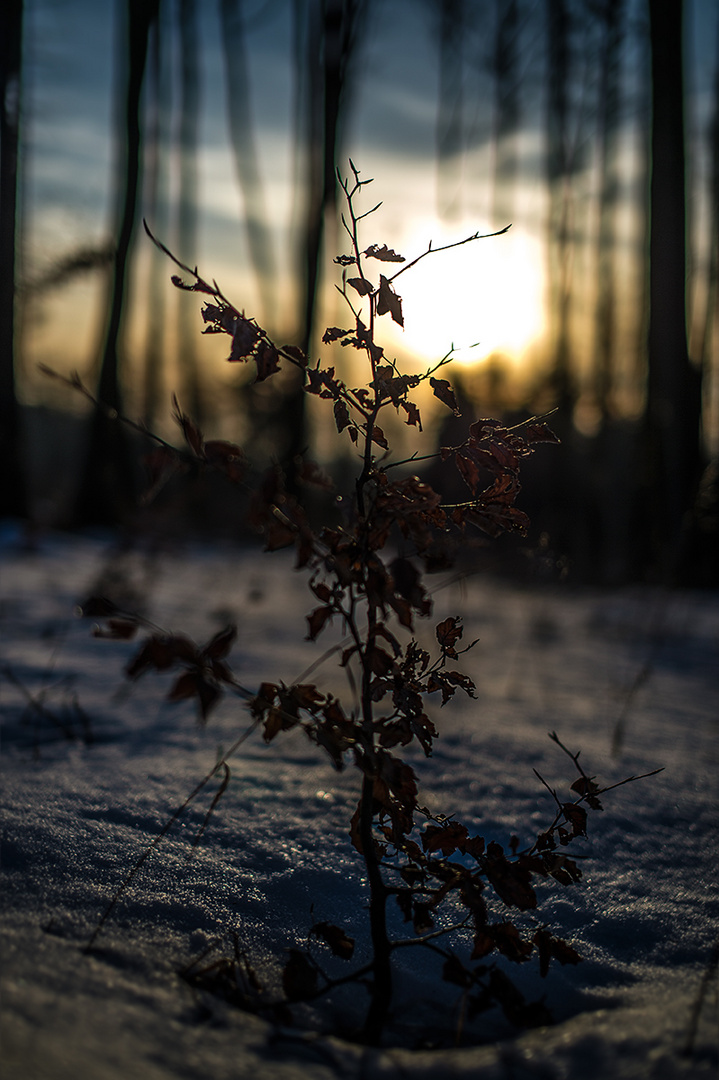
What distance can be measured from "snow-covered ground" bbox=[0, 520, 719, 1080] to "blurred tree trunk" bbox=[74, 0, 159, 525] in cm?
528

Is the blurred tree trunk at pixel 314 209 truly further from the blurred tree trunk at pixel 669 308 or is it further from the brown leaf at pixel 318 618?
the brown leaf at pixel 318 618

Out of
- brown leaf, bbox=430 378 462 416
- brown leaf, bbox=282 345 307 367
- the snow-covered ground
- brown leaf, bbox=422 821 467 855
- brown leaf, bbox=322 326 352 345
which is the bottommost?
the snow-covered ground

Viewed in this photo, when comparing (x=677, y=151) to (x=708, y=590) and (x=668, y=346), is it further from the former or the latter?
(x=708, y=590)

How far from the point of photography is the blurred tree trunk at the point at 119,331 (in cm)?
816

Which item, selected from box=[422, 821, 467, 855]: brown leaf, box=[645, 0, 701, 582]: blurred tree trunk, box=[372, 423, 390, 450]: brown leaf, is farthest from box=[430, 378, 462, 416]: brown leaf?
box=[645, 0, 701, 582]: blurred tree trunk

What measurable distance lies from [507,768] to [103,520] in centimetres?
747

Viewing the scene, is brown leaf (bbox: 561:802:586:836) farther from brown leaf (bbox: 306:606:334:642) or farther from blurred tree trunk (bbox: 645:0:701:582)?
blurred tree trunk (bbox: 645:0:701:582)

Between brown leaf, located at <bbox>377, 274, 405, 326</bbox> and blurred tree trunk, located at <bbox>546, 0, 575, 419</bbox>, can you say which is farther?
blurred tree trunk, located at <bbox>546, 0, 575, 419</bbox>

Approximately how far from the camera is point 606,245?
47.9 ft

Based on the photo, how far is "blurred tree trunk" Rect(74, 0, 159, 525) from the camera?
8156mm

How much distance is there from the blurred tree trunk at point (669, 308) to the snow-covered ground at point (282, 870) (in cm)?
335

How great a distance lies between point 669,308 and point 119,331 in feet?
21.6

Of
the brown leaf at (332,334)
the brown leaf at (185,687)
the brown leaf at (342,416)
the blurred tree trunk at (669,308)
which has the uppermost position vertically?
the blurred tree trunk at (669,308)

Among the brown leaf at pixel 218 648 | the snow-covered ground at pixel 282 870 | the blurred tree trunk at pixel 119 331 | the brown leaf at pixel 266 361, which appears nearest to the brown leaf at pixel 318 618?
the brown leaf at pixel 218 648
